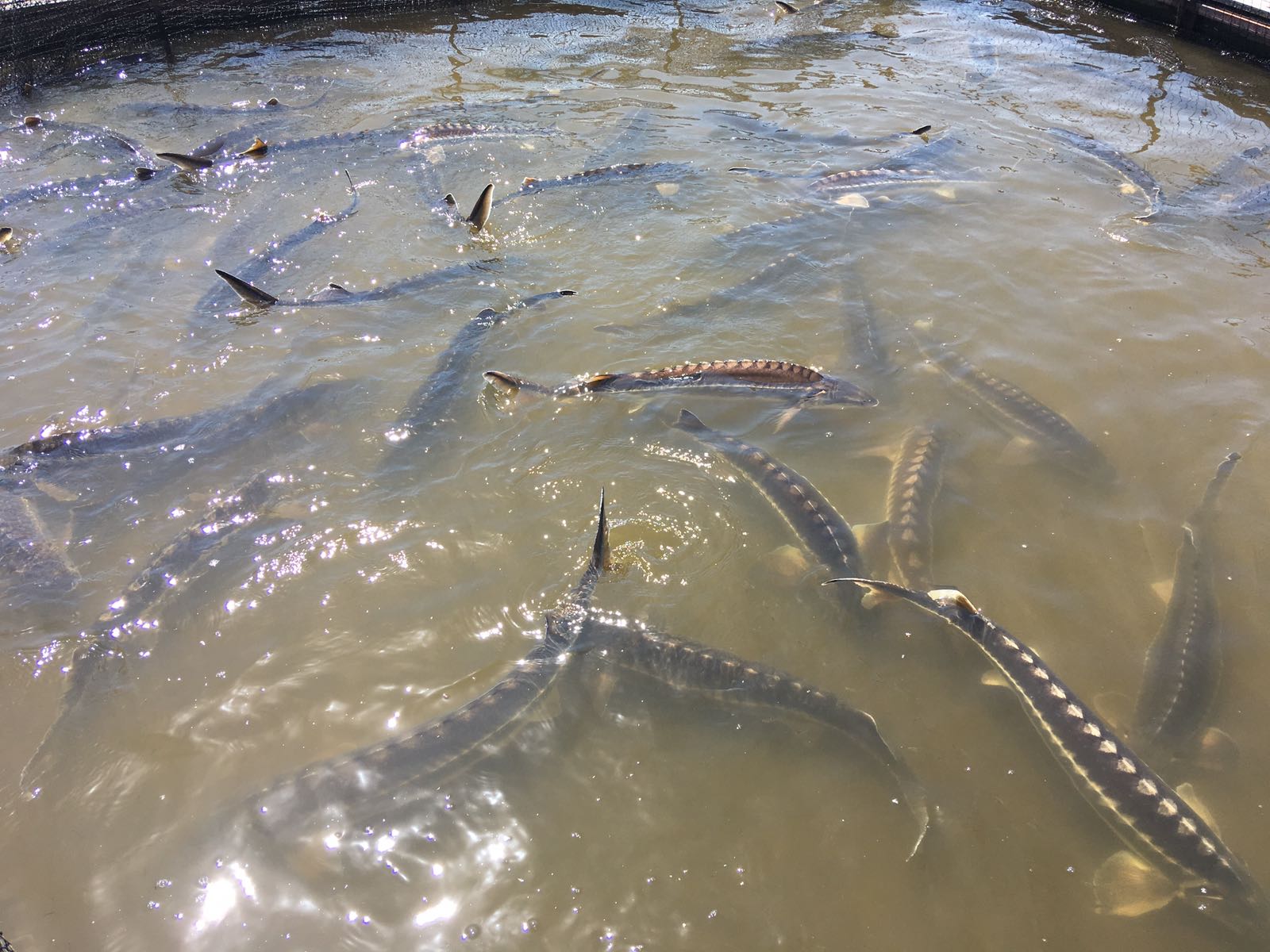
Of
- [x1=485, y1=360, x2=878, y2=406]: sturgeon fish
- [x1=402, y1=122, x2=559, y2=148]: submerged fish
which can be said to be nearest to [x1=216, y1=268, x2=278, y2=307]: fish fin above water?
[x1=485, y1=360, x2=878, y2=406]: sturgeon fish

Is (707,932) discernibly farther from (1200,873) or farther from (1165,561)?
(1165,561)

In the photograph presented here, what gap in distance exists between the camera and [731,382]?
4543mm

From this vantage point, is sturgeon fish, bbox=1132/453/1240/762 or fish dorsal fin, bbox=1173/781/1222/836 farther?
sturgeon fish, bbox=1132/453/1240/762

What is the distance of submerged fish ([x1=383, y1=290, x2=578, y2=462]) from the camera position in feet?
14.0

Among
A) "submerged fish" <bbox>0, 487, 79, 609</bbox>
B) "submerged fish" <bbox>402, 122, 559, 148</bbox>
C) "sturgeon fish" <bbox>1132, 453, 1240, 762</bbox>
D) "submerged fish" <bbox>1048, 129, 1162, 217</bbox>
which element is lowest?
"submerged fish" <bbox>0, 487, 79, 609</bbox>

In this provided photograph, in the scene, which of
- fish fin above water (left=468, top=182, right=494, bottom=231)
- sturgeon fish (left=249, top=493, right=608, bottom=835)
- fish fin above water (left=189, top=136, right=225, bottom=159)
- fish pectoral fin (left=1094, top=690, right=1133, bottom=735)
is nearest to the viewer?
sturgeon fish (left=249, top=493, right=608, bottom=835)

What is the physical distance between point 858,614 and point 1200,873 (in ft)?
4.50

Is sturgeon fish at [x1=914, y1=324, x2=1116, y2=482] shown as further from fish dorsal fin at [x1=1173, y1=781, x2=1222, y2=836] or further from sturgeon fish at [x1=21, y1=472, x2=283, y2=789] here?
sturgeon fish at [x1=21, y1=472, x2=283, y2=789]

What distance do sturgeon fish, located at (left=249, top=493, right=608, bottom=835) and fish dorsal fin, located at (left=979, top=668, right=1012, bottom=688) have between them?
66.9 inches

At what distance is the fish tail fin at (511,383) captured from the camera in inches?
174

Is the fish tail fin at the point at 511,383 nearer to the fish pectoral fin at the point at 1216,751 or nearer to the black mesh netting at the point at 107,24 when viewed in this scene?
the fish pectoral fin at the point at 1216,751

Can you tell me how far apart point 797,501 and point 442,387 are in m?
2.36

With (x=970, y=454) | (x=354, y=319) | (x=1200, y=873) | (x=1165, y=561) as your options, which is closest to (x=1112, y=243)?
(x=970, y=454)

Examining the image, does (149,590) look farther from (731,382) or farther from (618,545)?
(731,382)
